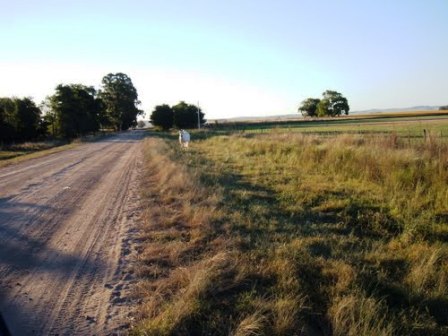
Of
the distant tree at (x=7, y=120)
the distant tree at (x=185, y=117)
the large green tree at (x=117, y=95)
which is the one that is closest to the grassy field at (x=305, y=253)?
the distant tree at (x=7, y=120)

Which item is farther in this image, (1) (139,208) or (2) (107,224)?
(1) (139,208)

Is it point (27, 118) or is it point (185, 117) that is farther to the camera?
point (185, 117)

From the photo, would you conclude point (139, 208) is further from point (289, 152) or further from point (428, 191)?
point (289, 152)

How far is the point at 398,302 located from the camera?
396 centimetres

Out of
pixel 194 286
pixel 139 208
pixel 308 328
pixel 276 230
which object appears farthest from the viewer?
pixel 139 208

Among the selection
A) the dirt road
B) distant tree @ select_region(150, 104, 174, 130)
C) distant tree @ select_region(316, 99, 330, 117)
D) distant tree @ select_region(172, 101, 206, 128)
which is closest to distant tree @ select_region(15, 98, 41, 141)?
distant tree @ select_region(172, 101, 206, 128)

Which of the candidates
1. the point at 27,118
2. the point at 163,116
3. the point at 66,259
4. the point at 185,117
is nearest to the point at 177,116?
the point at 185,117

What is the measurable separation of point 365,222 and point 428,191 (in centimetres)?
234

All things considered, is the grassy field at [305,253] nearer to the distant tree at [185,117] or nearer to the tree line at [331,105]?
the distant tree at [185,117]

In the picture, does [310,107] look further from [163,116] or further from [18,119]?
[18,119]

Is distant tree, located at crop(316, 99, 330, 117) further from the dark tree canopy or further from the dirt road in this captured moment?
the dirt road

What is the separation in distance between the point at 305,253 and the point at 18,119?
55.3 meters

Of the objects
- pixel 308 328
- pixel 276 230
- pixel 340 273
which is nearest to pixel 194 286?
pixel 308 328

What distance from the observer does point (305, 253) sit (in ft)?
16.4
